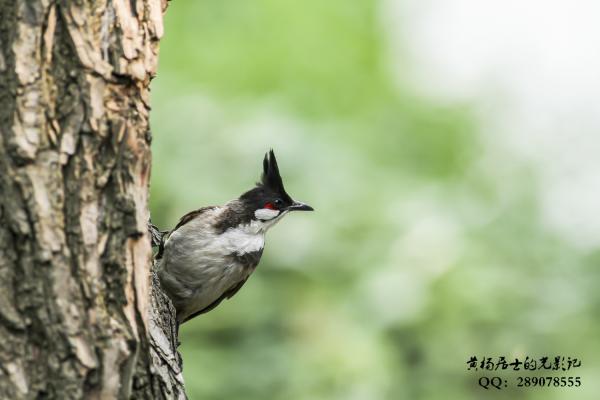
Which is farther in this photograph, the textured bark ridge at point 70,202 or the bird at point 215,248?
the bird at point 215,248

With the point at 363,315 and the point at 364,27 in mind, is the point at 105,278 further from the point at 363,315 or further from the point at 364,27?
the point at 364,27

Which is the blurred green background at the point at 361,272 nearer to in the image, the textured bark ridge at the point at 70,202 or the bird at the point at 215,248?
the bird at the point at 215,248

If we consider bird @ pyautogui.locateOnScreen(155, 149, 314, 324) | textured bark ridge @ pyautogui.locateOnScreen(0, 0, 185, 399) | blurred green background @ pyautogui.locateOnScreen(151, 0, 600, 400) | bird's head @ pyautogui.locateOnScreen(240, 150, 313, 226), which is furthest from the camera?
blurred green background @ pyautogui.locateOnScreen(151, 0, 600, 400)

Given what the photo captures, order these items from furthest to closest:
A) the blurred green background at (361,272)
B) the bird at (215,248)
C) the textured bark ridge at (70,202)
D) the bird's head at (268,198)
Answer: the blurred green background at (361,272)
the bird's head at (268,198)
the bird at (215,248)
the textured bark ridge at (70,202)

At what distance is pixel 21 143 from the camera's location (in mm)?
1787

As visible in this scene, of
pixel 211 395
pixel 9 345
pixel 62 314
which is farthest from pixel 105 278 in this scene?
pixel 211 395

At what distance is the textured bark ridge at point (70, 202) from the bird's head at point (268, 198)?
2.23 meters

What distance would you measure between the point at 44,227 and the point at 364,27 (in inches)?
287

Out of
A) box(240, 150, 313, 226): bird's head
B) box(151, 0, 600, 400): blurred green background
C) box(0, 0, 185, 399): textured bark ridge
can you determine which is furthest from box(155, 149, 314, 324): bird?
box(0, 0, 185, 399): textured bark ridge

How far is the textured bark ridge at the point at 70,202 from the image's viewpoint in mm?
1771

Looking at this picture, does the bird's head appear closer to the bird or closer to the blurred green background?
the bird

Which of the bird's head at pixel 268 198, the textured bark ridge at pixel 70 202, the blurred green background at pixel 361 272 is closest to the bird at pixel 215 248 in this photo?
the bird's head at pixel 268 198

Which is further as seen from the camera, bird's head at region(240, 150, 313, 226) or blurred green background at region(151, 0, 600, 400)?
blurred green background at region(151, 0, 600, 400)

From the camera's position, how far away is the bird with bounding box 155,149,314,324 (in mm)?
3875
